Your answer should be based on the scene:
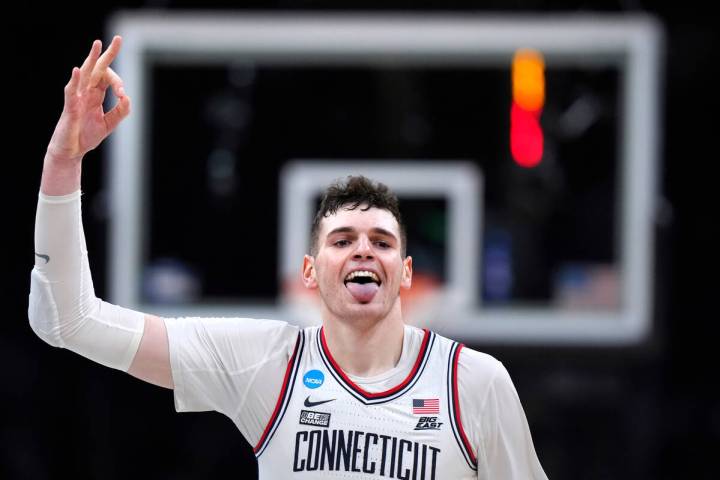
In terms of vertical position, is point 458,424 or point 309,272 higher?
point 309,272

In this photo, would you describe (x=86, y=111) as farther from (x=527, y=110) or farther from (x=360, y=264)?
(x=527, y=110)

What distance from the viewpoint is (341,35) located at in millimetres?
6770

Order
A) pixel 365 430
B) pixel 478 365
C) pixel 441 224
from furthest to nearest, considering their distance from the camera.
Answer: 1. pixel 441 224
2. pixel 478 365
3. pixel 365 430

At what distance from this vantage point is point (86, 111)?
9.27 ft

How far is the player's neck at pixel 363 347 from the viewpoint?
306cm

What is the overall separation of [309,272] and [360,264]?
0.87 feet

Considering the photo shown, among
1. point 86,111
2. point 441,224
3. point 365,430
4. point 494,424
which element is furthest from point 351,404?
point 441,224

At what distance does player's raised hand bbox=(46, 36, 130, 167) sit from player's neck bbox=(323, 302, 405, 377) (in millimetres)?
887

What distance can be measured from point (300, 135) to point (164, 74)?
1.03 metres

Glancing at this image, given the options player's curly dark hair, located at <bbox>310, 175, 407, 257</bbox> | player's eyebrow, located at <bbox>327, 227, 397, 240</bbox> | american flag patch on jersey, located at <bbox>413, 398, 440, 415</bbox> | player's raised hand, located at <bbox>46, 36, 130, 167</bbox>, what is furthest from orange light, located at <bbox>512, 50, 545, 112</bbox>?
player's raised hand, located at <bbox>46, 36, 130, 167</bbox>

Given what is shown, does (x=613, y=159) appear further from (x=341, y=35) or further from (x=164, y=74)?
(x=164, y=74)

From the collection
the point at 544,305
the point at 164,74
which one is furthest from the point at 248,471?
the point at 164,74

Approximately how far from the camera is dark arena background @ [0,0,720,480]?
22.5ft

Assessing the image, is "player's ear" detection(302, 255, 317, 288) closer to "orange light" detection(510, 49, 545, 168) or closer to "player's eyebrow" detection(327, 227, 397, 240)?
"player's eyebrow" detection(327, 227, 397, 240)
